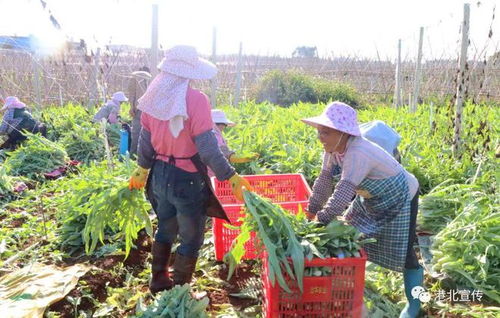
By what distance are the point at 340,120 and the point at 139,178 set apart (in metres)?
1.20

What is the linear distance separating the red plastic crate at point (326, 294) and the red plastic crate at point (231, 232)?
2.59ft

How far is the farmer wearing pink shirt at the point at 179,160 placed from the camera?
89.2 inches

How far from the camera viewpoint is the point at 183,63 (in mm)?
2291

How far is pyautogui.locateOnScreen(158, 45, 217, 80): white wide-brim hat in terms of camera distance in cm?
227

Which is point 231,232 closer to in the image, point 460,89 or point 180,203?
point 180,203

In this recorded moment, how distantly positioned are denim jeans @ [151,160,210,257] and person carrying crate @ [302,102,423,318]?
0.65 m

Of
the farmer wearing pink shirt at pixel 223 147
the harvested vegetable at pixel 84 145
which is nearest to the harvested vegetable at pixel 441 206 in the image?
the farmer wearing pink shirt at pixel 223 147

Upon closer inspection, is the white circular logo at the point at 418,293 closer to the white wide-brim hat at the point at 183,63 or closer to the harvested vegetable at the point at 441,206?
the harvested vegetable at the point at 441,206

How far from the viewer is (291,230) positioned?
80.4 inches

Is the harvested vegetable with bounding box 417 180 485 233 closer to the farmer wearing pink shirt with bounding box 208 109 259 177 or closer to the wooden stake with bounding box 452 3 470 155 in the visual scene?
the wooden stake with bounding box 452 3 470 155

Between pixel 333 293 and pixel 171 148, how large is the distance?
3.63ft

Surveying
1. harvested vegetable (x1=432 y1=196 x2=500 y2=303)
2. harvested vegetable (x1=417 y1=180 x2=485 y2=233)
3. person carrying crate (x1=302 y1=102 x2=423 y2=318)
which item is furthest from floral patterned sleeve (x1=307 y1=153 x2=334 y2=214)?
harvested vegetable (x1=417 y1=180 x2=485 y2=233)

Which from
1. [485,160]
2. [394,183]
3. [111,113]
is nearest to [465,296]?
[394,183]

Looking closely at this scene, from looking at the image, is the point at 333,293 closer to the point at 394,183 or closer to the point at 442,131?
the point at 394,183
